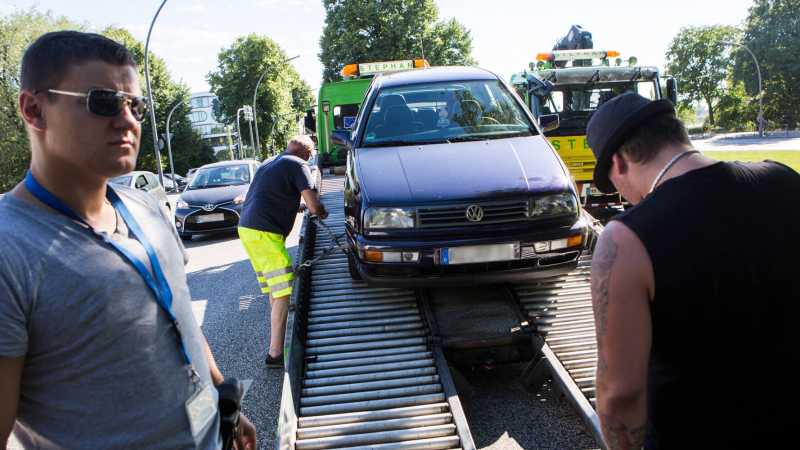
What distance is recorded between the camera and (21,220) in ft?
4.48

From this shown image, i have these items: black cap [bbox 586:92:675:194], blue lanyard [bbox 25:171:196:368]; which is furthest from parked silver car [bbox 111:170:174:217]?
black cap [bbox 586:92:675:194]

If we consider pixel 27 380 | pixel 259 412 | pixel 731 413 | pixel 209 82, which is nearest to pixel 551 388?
pixel 259 412

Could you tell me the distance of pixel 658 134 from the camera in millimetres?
1675

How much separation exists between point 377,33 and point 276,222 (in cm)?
3702

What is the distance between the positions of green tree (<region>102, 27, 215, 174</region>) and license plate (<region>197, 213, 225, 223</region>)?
38366mm

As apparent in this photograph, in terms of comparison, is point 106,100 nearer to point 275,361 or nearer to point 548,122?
point 275,361

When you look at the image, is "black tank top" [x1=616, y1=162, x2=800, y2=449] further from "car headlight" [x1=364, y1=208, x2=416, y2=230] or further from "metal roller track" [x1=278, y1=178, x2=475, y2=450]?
"car headlight" [x1=364, y1=208, x2=416, y2=230]

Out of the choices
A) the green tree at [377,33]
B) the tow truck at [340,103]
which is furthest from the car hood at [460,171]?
the green tree at [377,33]

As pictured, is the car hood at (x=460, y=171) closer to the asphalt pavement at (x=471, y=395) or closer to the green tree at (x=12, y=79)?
the asphalt pavement at (x=471, y=395)

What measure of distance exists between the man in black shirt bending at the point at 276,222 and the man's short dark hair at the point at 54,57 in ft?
11.4

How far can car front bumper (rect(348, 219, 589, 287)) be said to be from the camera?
4.09 m

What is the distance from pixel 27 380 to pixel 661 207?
1632 mm

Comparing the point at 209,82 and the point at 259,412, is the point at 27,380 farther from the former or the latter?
the point at 209,82

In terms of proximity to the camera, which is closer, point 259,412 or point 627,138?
point 627,138
